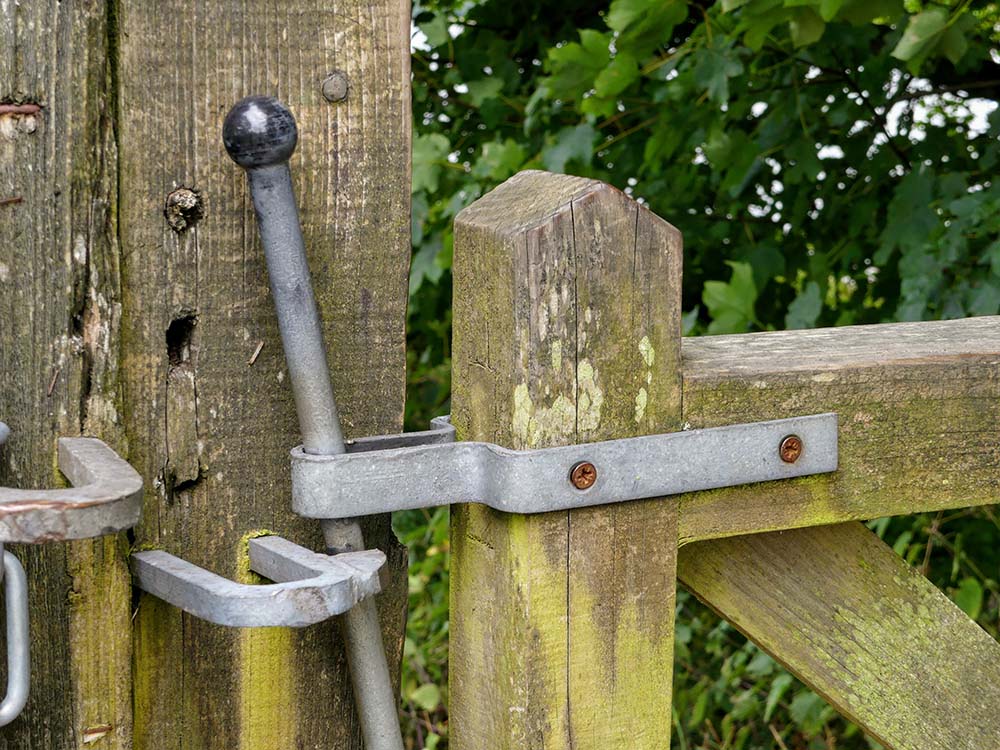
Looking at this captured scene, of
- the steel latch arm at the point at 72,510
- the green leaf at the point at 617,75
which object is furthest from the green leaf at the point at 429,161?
the steel latch arm at the point at 72,510

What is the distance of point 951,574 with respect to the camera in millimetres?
3090

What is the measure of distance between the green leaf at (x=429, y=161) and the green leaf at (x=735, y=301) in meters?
0.66

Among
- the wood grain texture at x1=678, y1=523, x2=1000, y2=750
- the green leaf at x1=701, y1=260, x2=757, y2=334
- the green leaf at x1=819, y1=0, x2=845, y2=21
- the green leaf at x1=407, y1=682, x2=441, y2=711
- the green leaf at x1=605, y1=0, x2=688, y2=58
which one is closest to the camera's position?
the wood grain texture at x1=678, y1=523, x2=1000, y2=750

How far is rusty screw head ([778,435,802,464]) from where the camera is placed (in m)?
1.01

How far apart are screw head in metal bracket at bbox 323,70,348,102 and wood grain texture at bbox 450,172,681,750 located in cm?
14

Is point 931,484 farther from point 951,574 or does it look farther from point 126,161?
point 951,574

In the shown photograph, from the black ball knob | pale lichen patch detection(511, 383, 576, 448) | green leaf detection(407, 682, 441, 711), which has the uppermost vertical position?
the black ball knob

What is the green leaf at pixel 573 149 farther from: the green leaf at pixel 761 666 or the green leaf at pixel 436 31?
the green leaf at pixel 761 666

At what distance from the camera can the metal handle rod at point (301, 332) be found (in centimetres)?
82

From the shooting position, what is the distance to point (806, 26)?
6.50 ft

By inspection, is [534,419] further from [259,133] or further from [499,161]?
[499,161]

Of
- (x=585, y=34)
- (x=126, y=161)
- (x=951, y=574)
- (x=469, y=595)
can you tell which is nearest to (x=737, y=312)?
(x=585, y=34)

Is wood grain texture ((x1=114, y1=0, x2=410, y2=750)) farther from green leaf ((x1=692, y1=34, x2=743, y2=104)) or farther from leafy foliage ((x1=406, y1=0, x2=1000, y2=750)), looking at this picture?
green leaf ((x1=692, y1=34, x2=743, y2=104))

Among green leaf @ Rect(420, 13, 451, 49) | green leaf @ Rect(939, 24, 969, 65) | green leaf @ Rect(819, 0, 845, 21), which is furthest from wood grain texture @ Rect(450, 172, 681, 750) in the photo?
green leaf @ Rect(420, 13, 451, 49)
